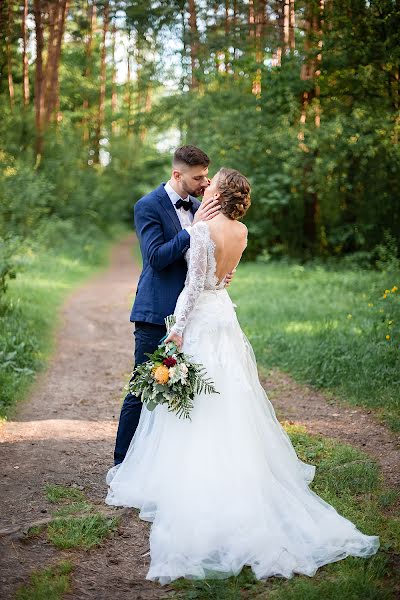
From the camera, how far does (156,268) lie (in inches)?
162

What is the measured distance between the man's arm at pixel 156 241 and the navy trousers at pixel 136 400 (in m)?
0.46

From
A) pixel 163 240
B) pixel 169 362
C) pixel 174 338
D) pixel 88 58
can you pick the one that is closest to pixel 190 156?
pixel 163 240

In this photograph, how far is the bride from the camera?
3320mm

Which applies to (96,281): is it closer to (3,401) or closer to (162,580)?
(3,401)

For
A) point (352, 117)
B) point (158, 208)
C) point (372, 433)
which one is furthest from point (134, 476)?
point (352, 117)

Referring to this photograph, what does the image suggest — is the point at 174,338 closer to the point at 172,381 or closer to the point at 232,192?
the point at 172,381

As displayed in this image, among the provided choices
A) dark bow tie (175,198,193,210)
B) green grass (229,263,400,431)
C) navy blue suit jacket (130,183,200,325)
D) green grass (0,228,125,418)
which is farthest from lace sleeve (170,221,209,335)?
green grass (0,228,125,418)

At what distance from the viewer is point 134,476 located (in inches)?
163

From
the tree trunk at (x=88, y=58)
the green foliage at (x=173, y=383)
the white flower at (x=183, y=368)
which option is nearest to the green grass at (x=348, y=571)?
the green foliage at (x=173, y=383)

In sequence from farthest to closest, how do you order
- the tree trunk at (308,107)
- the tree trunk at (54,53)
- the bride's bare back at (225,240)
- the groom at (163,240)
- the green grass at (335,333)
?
1. the tree trunk at (54,53)
2. the tree trunk at (308,107)
3. the green grass at (335,333)
4. the groom at (163,240)
5. the bride's bare back at (225,240)

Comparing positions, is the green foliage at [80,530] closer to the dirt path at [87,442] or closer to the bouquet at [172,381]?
the dirt path at [87,442]

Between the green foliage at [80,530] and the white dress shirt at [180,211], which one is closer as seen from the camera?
the green foliage at [80,530]

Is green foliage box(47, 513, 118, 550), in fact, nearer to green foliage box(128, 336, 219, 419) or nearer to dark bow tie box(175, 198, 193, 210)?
green foliage box(128, 336, 219, 419)

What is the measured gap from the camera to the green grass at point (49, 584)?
9.95 ft
